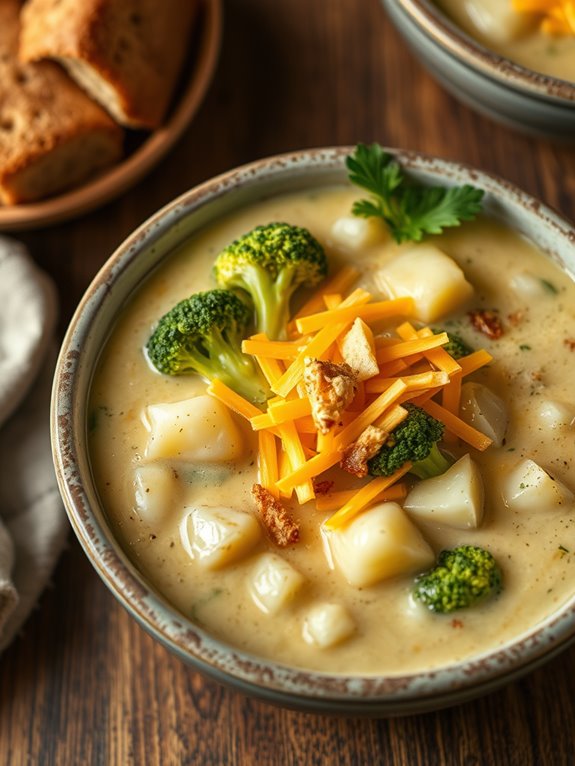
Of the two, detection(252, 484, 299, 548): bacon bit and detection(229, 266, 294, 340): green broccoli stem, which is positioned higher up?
detection(229, 266, 294, 340): green broccoli stem

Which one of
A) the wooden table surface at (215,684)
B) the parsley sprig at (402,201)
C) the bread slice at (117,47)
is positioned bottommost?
the wooden table surface at (215,684)

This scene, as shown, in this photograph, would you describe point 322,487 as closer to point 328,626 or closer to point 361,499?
point 361,499

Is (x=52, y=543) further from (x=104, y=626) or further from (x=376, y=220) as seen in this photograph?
(x=376, y=220)

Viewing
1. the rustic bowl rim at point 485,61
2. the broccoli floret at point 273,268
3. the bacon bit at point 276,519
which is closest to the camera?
the bacon bit at point 276,519

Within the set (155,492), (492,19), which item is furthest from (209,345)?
(492,19)

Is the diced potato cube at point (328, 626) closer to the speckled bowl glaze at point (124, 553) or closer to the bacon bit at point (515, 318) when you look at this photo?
the speckled bowl glaze at point (124, 553)

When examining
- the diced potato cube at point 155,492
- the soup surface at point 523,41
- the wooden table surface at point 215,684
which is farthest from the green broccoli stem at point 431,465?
the soup surface at point 523,41

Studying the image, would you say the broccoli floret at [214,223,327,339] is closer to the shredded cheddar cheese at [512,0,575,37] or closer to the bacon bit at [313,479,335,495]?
the bacon bit at [313,479,335,495]

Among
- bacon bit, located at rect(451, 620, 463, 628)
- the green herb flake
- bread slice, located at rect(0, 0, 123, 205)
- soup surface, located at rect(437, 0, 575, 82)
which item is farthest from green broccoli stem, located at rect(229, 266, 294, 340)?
soup surface, located at rect(437, 0, 575, 82)
